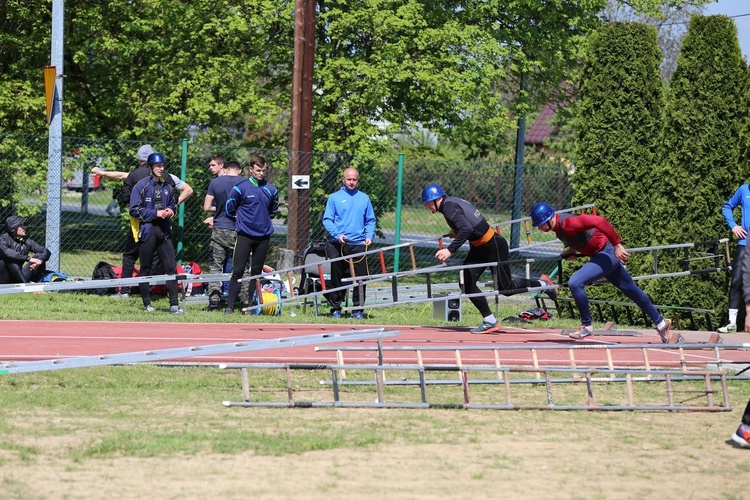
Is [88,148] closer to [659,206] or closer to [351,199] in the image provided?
[351,199]

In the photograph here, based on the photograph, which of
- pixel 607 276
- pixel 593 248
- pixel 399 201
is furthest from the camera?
pixel 399 201

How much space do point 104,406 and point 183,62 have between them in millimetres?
16135

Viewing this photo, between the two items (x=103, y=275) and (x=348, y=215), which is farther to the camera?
(x=103, y=275)

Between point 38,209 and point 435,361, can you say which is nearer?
point 435,361

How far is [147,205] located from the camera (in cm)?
1544

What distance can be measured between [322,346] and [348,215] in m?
3.65

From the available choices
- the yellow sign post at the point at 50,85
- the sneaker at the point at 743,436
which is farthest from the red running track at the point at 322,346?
the yellow sign post at the point at 50,85

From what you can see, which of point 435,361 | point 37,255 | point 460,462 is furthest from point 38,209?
point 460,462

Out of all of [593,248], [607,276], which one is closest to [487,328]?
[607,276]

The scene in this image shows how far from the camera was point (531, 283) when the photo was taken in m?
15.8

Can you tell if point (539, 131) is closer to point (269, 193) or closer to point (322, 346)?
point (269, 193)

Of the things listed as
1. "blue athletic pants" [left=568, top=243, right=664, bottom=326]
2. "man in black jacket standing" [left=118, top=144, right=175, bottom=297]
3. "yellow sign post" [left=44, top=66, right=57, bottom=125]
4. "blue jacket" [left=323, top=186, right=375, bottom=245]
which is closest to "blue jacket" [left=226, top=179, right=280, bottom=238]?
"blue jacket" [left=323, top=186, right=375, bottom=245]

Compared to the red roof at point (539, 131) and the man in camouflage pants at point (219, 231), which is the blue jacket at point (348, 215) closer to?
the man in camouflage pants at point (219, 231)

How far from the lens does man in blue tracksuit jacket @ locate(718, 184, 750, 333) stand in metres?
15.2
